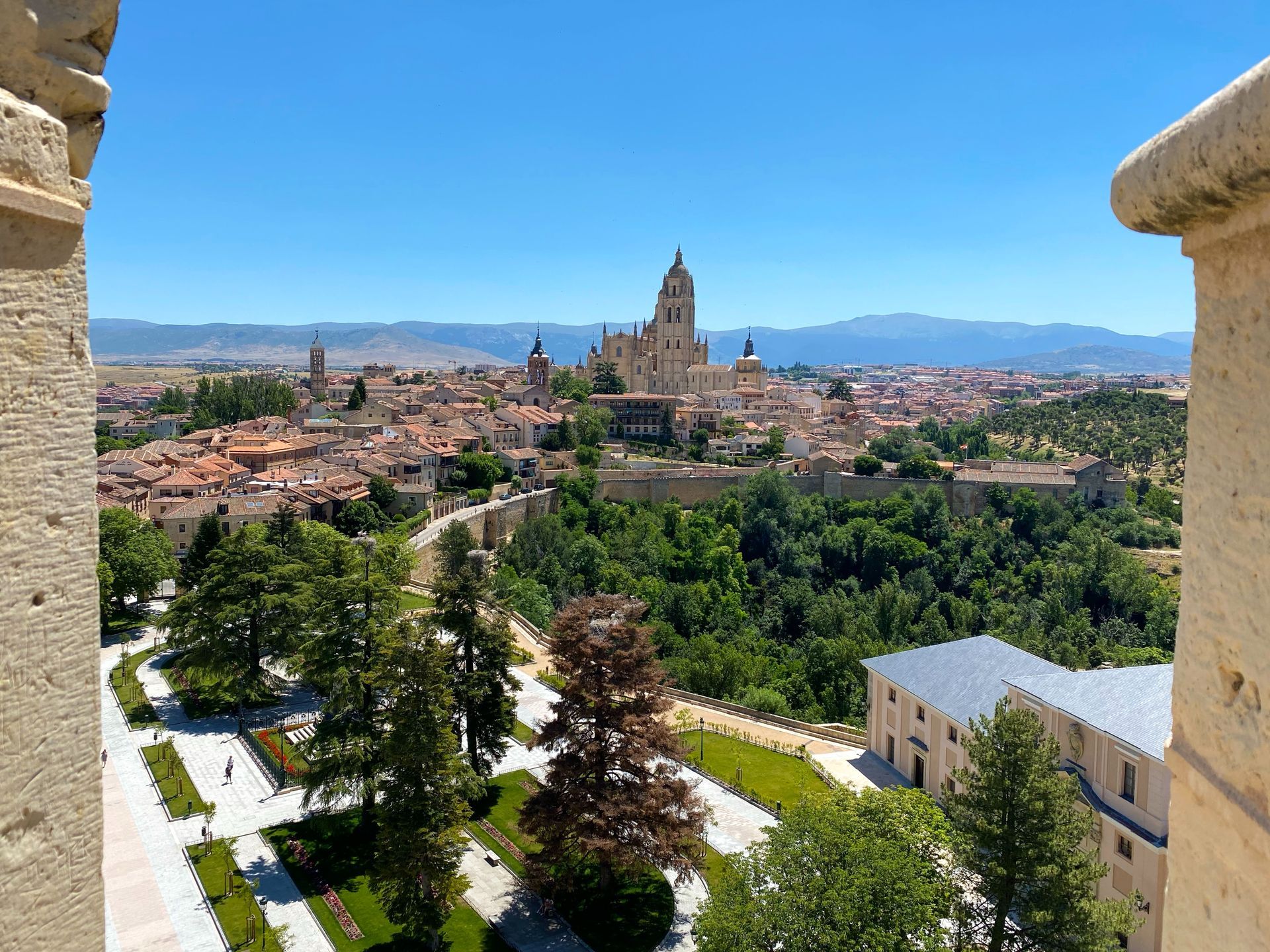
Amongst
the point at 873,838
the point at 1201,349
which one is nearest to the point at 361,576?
the point at 873,838

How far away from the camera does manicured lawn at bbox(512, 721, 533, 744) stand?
1942cm

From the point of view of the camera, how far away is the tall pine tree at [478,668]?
52.9 feet

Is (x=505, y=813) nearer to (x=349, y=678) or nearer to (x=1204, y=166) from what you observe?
(x=349, y=678)

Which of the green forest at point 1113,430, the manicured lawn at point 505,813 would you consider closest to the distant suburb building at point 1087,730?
the manicured lawn at point 505,813

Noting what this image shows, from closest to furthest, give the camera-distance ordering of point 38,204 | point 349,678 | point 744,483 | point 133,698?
1. point 38,204
2. point 349,678
3. point 133,698
4. point 744,483

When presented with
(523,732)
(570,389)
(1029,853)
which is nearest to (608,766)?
(1029,853)

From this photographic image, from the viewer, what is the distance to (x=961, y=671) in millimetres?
18922

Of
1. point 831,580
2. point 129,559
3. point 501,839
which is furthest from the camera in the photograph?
point 831,580

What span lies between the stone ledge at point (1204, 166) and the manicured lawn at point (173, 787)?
17.0 meters

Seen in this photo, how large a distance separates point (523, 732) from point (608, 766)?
643 cm

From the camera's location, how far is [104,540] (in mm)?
27375

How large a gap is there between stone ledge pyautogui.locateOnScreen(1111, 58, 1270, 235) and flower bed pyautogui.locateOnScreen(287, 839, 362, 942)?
13314 mm

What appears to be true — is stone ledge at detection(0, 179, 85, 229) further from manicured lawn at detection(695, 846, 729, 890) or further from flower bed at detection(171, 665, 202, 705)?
flower bed at detection(171, 665, 202, 705)

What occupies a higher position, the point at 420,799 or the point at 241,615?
the point at 241,615
